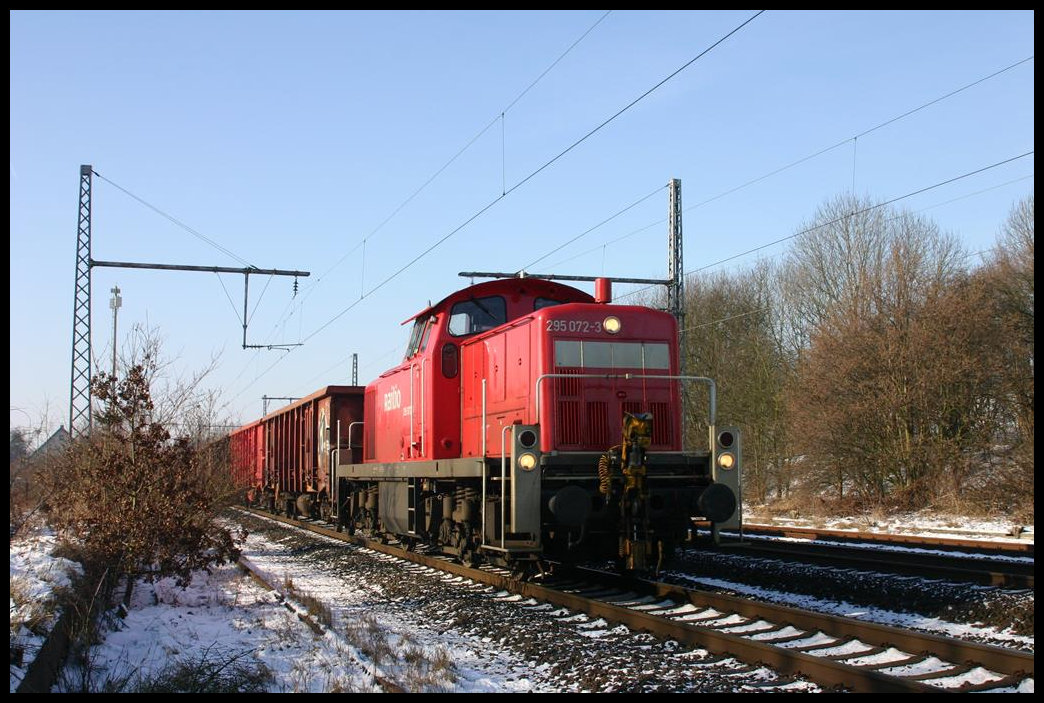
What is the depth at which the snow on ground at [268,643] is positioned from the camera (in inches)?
249

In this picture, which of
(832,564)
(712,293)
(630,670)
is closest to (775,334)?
(712,293)

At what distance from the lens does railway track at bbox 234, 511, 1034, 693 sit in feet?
19.5

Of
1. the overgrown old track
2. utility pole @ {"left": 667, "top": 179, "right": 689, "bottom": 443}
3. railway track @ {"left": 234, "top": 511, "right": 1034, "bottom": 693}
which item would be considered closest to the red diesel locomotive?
railway track @ {"left": 234, "top": 511, "right": 1034, "bottom": 693}

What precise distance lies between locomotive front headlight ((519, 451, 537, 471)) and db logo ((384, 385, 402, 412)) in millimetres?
5027

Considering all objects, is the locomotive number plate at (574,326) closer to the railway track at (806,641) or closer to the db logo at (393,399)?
the railway track at (806,641)

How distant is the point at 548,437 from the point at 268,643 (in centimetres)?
359

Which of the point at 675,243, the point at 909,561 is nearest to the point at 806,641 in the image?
the point at 909,561

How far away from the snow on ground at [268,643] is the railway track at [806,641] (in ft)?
3.14

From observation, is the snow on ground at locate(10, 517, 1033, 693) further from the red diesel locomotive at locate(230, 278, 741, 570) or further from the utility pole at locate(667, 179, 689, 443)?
the utility pole at locate(667, 179, 689, 443)

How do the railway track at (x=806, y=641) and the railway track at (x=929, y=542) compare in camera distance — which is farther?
the railway track at (x=929, y=542)

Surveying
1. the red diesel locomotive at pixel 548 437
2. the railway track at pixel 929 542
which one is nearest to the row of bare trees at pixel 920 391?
the railway track at pixel 929 542

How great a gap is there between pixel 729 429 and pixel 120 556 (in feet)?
23.9

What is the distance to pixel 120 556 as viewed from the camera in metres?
10.8
